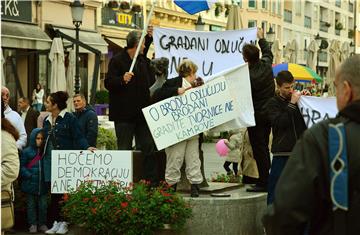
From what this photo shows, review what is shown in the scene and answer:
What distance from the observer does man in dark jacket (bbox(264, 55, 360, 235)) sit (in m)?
3.45

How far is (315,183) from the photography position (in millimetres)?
3463

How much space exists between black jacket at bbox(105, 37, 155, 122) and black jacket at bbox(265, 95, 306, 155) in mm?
1461

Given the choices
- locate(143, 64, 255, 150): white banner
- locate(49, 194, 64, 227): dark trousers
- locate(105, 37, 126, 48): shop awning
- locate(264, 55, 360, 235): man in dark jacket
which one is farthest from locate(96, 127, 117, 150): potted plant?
locate(105, 37, 126, 48): shop awning

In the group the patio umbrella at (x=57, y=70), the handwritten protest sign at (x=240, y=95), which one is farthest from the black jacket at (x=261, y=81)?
the patio umbrella at (x=57, y=70)

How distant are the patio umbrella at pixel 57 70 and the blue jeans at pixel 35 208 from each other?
1399cm

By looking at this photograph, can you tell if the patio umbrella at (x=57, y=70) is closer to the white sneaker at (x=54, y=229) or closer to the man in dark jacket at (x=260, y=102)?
the white sneaker at (x=54, y=229)

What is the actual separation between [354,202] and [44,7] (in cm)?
2984

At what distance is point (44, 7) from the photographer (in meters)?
32.4

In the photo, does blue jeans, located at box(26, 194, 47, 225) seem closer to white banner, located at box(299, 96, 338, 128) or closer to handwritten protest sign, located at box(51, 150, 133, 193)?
handwritten protest sign, located at box(51, 150, 133, 193)

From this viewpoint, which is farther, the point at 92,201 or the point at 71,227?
the point at 71,227

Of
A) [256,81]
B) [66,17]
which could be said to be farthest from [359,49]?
[256,81]

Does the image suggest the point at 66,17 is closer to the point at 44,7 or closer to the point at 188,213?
the point at 44,7

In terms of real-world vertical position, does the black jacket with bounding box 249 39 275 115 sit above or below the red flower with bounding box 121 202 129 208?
above

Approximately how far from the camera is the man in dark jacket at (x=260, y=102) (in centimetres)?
954
